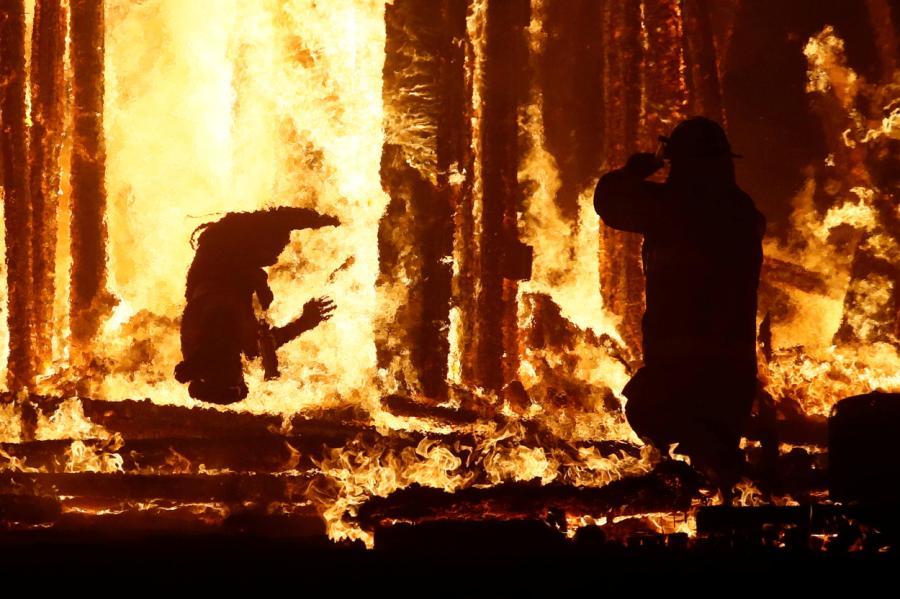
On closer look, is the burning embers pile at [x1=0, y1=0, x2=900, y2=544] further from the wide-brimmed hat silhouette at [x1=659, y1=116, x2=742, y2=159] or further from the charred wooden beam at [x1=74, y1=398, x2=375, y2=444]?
the wide-brimmed hat silhouette at [x1=659, y1=116, x2=742, y2=159]

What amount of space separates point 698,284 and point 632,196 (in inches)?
22.9

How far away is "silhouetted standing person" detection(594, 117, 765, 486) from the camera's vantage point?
377 centimetres

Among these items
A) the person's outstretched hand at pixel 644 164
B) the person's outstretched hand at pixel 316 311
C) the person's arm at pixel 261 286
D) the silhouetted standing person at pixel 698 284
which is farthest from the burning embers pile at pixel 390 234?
the person's outstretched hand at pixel 644 164

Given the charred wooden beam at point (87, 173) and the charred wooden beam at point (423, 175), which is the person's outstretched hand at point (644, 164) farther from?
the charred wooden beam at point (87, 173)

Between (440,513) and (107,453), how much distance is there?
7.23 ft

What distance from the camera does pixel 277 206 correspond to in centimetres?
559

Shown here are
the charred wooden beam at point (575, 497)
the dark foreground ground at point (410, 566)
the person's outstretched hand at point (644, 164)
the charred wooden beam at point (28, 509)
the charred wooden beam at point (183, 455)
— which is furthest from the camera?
the charred wooden beam at point (183, 455)

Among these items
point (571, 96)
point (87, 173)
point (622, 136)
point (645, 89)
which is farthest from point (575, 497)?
point (87, 173)

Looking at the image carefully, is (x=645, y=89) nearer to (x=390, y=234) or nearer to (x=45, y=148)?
(x=390, y=234)

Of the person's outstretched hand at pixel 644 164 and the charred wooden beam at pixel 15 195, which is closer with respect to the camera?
the person's outstretched hand at pixel 644 164

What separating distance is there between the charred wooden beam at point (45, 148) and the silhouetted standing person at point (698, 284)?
3.91 meters

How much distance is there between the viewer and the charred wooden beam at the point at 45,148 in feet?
17.0

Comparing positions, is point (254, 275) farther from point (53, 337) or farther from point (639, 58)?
point (639, 58)

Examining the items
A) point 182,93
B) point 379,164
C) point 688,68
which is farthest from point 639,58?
point 182,93
